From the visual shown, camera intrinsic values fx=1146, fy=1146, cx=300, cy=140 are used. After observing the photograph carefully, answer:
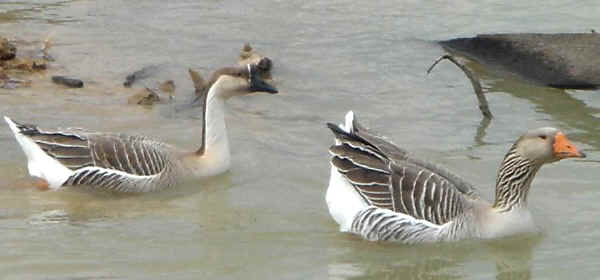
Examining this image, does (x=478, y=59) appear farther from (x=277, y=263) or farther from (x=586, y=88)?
(x=277, y=263)

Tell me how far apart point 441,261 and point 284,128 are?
353 centimetres

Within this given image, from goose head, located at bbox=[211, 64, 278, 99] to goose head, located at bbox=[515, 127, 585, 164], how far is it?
2609 mm

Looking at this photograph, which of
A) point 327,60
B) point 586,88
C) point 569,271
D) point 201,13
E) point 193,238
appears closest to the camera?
point 569,271

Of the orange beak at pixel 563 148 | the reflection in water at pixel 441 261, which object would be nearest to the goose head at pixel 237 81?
the reflection in water at pixel 441 261

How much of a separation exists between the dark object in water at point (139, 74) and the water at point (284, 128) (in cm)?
14

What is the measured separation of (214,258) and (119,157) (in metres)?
1.91

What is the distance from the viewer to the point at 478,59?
1442 centimetres

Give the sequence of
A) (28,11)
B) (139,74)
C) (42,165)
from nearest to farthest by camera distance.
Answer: (42,165)
(139,74)
(28,11)

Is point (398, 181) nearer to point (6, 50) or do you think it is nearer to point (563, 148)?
point (563, 148)

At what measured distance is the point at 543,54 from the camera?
1357 centimetres

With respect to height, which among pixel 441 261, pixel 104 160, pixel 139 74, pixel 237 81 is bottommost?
pixel 441 261

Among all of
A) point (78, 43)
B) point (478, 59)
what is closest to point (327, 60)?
point (478, 59)

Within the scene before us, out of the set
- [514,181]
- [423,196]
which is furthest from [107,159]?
[514,181]

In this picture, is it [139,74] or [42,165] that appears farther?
[139,74]
